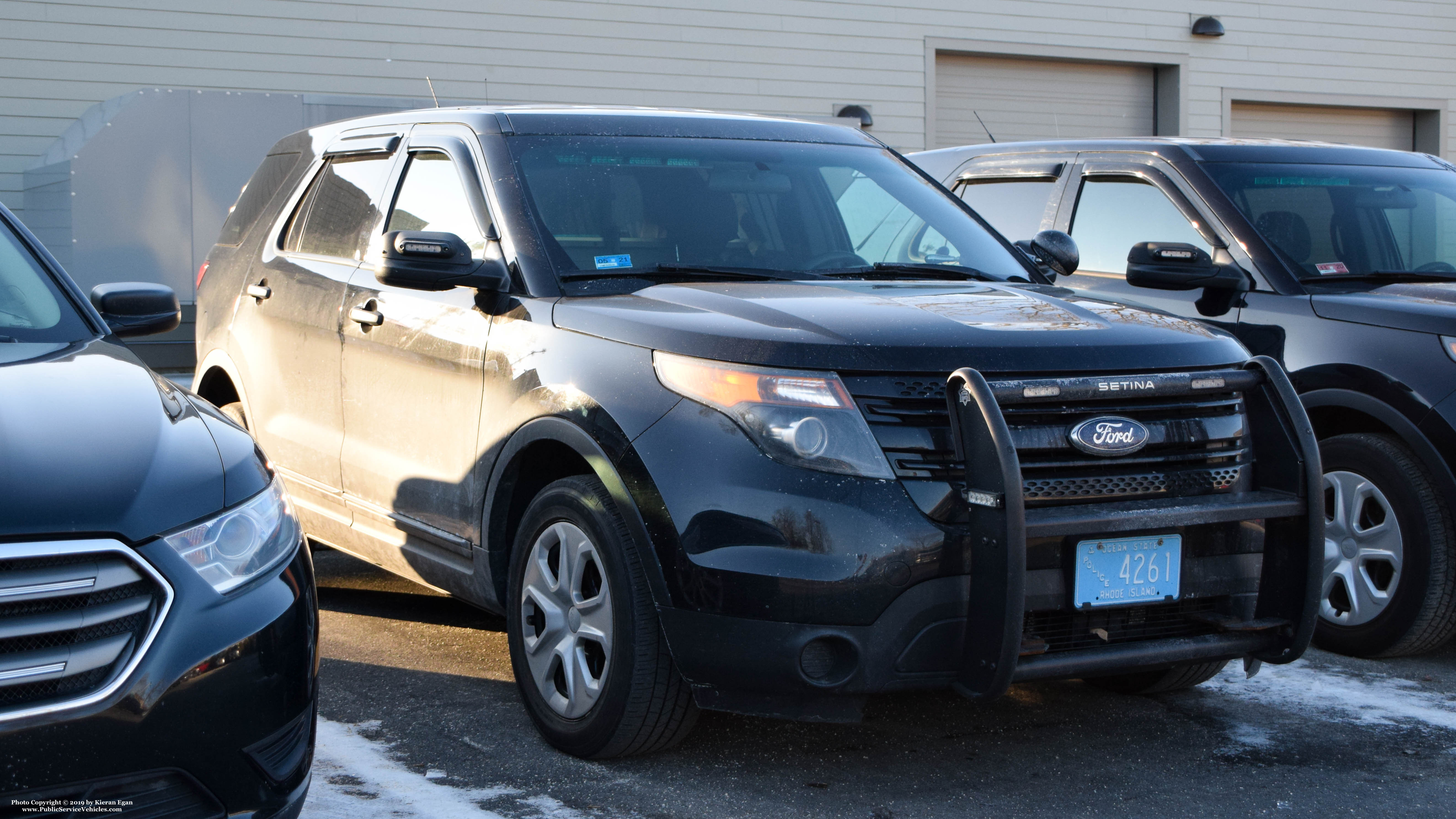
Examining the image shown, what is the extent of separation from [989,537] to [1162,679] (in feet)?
5.04

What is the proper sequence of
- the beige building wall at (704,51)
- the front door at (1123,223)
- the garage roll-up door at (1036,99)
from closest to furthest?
the front door at (1123,223)
the beige building wall at (704,51)
the garage roll-up door at (1036,99)

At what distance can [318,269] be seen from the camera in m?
5.18

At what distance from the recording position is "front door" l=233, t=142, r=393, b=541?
500cm

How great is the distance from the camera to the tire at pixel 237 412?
18.6 feet

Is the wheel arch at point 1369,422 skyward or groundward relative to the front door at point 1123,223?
groundward

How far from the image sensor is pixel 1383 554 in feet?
16.6

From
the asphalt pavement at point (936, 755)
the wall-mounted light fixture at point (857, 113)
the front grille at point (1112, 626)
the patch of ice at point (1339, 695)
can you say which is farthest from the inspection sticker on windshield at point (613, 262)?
the wall-mounted light fixture at point (857, 113)

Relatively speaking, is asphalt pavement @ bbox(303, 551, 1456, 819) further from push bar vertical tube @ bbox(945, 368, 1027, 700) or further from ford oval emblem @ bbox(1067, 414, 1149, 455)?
ford oval emblem @ bbox(1067, 414, 1149, 455)

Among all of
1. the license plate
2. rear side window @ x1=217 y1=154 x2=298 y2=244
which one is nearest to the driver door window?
the license plate

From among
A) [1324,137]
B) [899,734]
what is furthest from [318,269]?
[1324,137]

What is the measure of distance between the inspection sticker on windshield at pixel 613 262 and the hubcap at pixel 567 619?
2.65 feet

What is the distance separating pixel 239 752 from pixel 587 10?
12.8m

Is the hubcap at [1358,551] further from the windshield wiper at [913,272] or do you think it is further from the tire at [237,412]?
the tire at [237,412]

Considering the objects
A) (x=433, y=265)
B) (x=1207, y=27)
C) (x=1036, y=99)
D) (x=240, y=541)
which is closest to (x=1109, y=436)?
(x=433, y=265)
